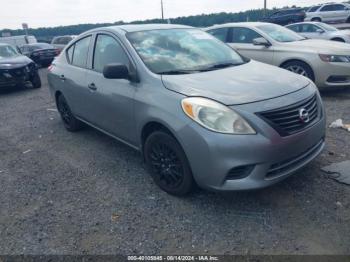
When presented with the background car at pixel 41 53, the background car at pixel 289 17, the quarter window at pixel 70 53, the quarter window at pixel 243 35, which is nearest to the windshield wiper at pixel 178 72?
the quarter window at pixel 70 53

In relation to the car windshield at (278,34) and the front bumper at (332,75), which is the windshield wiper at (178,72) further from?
the car windshield at (278,34)

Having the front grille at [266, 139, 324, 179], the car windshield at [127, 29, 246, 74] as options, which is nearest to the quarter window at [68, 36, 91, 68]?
the car windshield at [127, 29, 246, 74]

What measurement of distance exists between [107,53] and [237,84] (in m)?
1.86

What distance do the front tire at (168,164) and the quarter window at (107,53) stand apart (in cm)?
103

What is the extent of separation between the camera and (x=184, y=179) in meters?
3.12

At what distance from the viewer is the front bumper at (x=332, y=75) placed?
6.38m

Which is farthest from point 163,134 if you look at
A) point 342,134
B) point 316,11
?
point 316,11

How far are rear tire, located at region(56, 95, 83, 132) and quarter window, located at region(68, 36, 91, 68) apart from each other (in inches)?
31.5

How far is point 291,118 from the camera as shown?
2.87 meters

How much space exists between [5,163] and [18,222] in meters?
1.83

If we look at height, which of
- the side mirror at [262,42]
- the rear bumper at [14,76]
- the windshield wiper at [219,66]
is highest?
the windshield wiper at [219,66]

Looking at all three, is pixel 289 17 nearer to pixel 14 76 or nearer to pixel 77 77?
pixel 14 76

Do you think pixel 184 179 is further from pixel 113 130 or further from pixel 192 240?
pixel 113 130

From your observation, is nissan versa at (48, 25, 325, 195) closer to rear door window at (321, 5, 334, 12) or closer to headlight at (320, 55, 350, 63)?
headlight at (320, 55, 350, 63)
